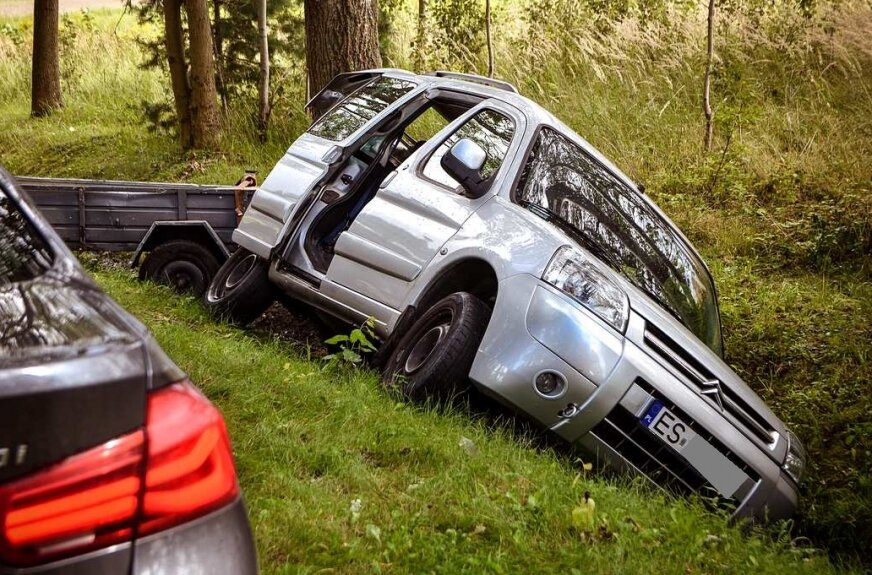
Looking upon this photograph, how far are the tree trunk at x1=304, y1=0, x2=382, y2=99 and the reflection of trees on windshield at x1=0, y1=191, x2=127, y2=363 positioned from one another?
831 cm

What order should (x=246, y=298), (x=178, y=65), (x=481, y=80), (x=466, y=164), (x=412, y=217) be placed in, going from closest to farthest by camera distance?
(x=466, y=164) → (x=412, y=217) → (x=481, y=80) → (x=246, y=298) → (x=178, y=65)

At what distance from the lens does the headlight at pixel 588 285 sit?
16.1 ft

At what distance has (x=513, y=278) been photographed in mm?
5066

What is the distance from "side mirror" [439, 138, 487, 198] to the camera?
5.61 m

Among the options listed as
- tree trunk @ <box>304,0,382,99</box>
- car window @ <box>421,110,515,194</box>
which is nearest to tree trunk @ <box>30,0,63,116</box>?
tree trunk @ <box>304,0,382,99</box>

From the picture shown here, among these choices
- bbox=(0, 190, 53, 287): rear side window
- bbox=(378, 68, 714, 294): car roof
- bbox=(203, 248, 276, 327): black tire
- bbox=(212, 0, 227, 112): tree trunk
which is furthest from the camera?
bbox=(212, 0, 227, 112): tree trunk

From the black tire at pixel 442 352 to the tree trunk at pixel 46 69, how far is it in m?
15.2

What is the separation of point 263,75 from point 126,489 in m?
13.1

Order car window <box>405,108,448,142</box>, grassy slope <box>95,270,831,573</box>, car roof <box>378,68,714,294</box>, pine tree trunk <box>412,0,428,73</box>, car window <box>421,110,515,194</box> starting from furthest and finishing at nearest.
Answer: pine tree trunk <box>412,0,428,73</box> → car window <box>405,108,448,142</box> → car roof <box>378,68,714,294</box> → car window <box>421,110,515,194</box> → grassy slope <box>95,270,831,573</box>

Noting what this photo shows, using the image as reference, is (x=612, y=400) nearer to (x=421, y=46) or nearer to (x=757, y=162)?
(x=757, y=162)

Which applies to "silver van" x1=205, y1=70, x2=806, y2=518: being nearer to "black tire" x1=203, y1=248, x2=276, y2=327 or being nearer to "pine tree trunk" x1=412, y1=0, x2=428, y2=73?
"black tire" x1=203, y1=248, x2=276, y2=327

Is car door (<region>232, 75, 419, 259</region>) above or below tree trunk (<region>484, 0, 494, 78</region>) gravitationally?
below

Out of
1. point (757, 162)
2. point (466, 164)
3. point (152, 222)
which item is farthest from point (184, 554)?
point (757, 162)

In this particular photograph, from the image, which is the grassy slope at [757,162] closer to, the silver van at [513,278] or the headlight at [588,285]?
the silver van at [513,278]
